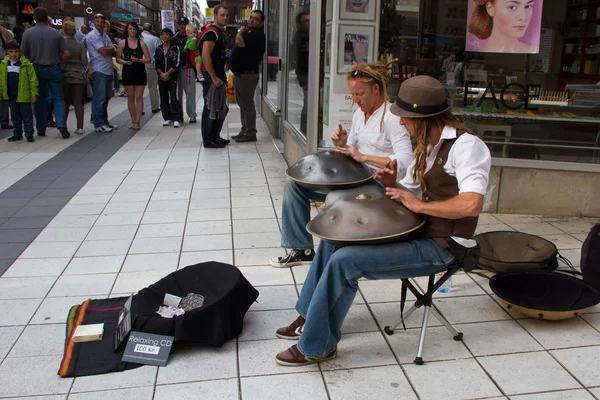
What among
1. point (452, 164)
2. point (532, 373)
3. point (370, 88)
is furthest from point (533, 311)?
point (370, 88)

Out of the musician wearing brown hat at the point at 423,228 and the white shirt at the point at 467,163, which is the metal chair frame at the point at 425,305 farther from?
the white shirt at the point at 467,163

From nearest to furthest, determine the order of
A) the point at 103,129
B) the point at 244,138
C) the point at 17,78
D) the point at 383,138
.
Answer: the point at 383,138, the point at 17,78, the point at 244,138, the point at 103,129

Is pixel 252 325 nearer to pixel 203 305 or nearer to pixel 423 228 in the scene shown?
pixel 203 305

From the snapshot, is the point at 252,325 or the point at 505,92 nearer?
the point at 252,325

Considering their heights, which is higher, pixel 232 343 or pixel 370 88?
pixel 370 88

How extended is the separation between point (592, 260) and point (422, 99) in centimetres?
166

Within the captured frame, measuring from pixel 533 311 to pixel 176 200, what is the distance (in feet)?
11.9

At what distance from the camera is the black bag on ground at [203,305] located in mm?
2832

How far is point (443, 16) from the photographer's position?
5.79 m

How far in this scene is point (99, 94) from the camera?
30.8 ft

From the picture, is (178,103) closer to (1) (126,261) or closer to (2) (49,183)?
(2) (49,183)

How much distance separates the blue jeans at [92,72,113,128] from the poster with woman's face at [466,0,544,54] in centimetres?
618

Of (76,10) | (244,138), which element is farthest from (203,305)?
(76,10)

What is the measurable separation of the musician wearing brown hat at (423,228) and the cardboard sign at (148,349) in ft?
1.90
